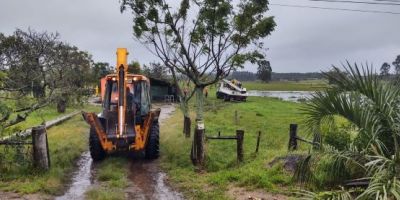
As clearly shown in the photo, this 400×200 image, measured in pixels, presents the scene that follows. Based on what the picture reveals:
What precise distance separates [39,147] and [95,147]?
8.50 ft

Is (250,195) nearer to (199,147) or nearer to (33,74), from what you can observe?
(199,147)

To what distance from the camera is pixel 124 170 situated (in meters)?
12.5

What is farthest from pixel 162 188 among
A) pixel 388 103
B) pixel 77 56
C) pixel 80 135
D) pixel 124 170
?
pixel 77 56

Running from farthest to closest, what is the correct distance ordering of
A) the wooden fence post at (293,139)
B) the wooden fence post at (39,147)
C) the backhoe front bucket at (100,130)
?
1. the backhoe front bucket at (100,130)
2. the wooden fence post at (293,139)
3. the wooden fence post at (39,147)

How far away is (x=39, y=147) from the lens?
11.1 metres

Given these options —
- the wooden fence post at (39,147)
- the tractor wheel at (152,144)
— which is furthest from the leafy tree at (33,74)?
the tractor wheel at (152,144)

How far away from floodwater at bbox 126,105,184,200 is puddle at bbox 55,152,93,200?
3.29 feet

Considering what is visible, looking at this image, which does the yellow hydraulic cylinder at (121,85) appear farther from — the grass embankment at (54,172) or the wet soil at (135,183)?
the grass embankment at (54,172)

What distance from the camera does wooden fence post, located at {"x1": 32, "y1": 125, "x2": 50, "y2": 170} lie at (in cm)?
1104

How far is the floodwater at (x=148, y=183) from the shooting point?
9945mm

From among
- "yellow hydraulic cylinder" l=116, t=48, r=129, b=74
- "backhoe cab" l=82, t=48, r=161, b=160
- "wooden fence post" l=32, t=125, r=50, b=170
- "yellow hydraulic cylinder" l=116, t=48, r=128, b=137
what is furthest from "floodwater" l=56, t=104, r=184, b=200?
"yellow hydraulic cylinder" l=116, t=48, r=129, b=74

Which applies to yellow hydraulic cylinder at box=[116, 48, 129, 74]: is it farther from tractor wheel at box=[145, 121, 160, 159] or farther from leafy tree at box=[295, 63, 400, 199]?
leafy tree at box=[295, 63, 400, 199]

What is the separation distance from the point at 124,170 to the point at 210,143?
13.0 ft

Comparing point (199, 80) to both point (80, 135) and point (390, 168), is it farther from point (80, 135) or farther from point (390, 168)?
point (390, 168)
